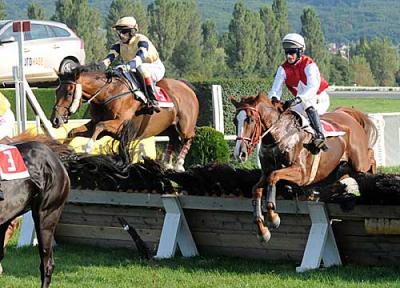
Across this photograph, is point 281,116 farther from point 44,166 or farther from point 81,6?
point 81,6

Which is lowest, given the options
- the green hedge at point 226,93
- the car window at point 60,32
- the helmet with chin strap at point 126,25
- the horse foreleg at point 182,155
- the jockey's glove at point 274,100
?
the green hedge at point 226,93

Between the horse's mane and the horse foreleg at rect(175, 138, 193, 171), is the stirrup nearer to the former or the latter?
the horse's mane

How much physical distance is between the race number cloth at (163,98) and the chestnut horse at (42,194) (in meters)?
4.73

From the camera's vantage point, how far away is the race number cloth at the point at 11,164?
24.5ft

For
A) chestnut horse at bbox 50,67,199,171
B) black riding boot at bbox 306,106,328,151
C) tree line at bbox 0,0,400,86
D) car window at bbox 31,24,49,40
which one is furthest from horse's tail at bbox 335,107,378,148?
tree line at bbox 0,0,400,86

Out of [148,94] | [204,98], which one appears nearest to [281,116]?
[148,94]

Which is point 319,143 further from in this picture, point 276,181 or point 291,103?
point 276,181

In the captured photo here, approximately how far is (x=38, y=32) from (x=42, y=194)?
13.9 metres

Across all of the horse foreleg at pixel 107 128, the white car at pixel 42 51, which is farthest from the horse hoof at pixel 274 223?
the white car at pixel 42 51

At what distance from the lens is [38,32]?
840 inches

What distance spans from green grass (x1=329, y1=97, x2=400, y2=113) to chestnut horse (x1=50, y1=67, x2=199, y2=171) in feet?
62.7

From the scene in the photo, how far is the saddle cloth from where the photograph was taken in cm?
918

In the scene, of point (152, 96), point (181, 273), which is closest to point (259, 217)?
point (181, 273)

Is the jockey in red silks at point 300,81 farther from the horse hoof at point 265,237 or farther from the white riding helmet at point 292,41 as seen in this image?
the horse hoof at point 265,237
